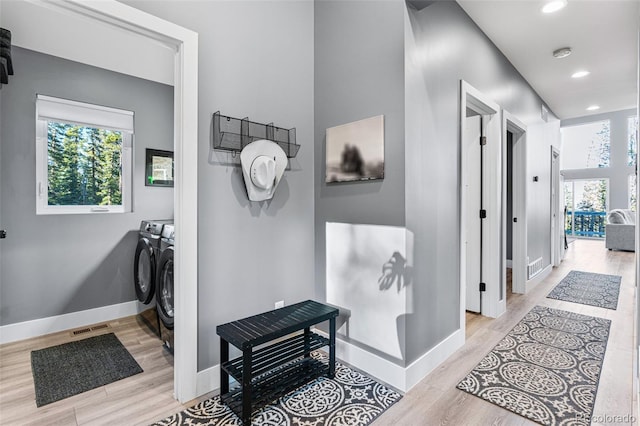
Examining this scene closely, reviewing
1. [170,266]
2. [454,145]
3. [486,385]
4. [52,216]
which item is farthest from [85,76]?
[486,385]

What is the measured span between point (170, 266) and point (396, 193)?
5.59 ft

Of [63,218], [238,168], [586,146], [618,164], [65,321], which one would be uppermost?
[586,146]

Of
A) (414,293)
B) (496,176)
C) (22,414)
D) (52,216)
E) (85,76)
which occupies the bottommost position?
(22,414)

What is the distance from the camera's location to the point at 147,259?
2.89 m

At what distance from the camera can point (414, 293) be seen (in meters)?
2.03

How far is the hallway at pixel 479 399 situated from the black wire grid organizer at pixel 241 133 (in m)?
1.79

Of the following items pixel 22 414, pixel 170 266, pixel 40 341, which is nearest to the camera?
pixel 22 414

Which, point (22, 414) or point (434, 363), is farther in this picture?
point (434, 363)

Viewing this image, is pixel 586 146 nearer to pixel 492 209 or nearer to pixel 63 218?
pixel 492 209

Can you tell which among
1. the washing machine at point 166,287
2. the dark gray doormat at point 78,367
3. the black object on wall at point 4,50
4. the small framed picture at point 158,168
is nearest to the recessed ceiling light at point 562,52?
the washing machine at point 166,287

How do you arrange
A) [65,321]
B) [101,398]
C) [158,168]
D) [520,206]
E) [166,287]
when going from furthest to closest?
[520,206]
[158,168]
[65,321]
[166,287]
[101,398]

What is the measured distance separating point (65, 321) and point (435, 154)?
11.5 feet

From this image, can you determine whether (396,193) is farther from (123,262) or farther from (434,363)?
(123,262)

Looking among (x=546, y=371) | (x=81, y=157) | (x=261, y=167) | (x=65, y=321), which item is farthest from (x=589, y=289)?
(x=81, y=157)
